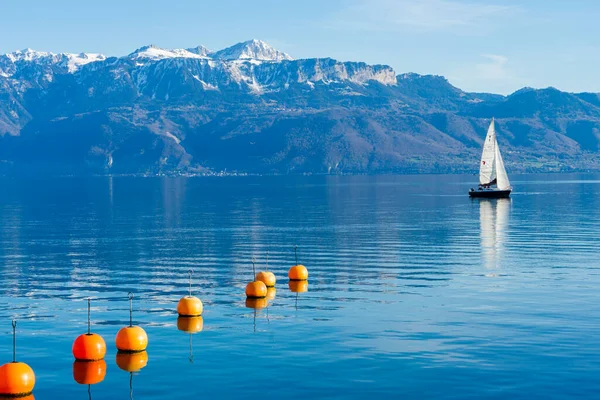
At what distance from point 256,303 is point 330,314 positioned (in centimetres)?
848

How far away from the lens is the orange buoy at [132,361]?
60.0m

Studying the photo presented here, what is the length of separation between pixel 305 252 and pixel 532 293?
141 ft

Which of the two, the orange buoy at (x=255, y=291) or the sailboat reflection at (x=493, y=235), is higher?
the sailboat reflection at (x=493, y=235)

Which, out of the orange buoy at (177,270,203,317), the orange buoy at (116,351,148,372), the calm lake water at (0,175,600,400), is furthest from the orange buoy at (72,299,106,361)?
the orange buoy at (177,270,203,317)

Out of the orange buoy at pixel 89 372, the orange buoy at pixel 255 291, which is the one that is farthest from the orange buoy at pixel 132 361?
the orange buoy at pixel 255 291

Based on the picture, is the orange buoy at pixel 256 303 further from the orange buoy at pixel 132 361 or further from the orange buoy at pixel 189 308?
the orange buoy at pixel 132 361

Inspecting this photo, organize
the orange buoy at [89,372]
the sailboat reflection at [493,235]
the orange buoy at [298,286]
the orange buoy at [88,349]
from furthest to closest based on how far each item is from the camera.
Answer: the sailboat reflection at [493,235] < the orange buoy at [298,286] < the orange buoy at [88,349] < the orange buoy at [89,372]

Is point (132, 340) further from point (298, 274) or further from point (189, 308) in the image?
point (298, 274)

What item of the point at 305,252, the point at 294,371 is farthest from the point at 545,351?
the point at 305,252

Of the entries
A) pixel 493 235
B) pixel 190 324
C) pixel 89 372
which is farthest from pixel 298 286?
pixel 493 235

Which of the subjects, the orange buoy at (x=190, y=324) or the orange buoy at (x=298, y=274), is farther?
the orange buoy at (x=298, y=274)

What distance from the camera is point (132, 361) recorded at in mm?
61469

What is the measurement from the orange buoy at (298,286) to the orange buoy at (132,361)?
92.0 ft

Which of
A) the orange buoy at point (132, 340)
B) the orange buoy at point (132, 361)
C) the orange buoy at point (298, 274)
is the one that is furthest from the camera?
the orange buoy at point (298, 274)
